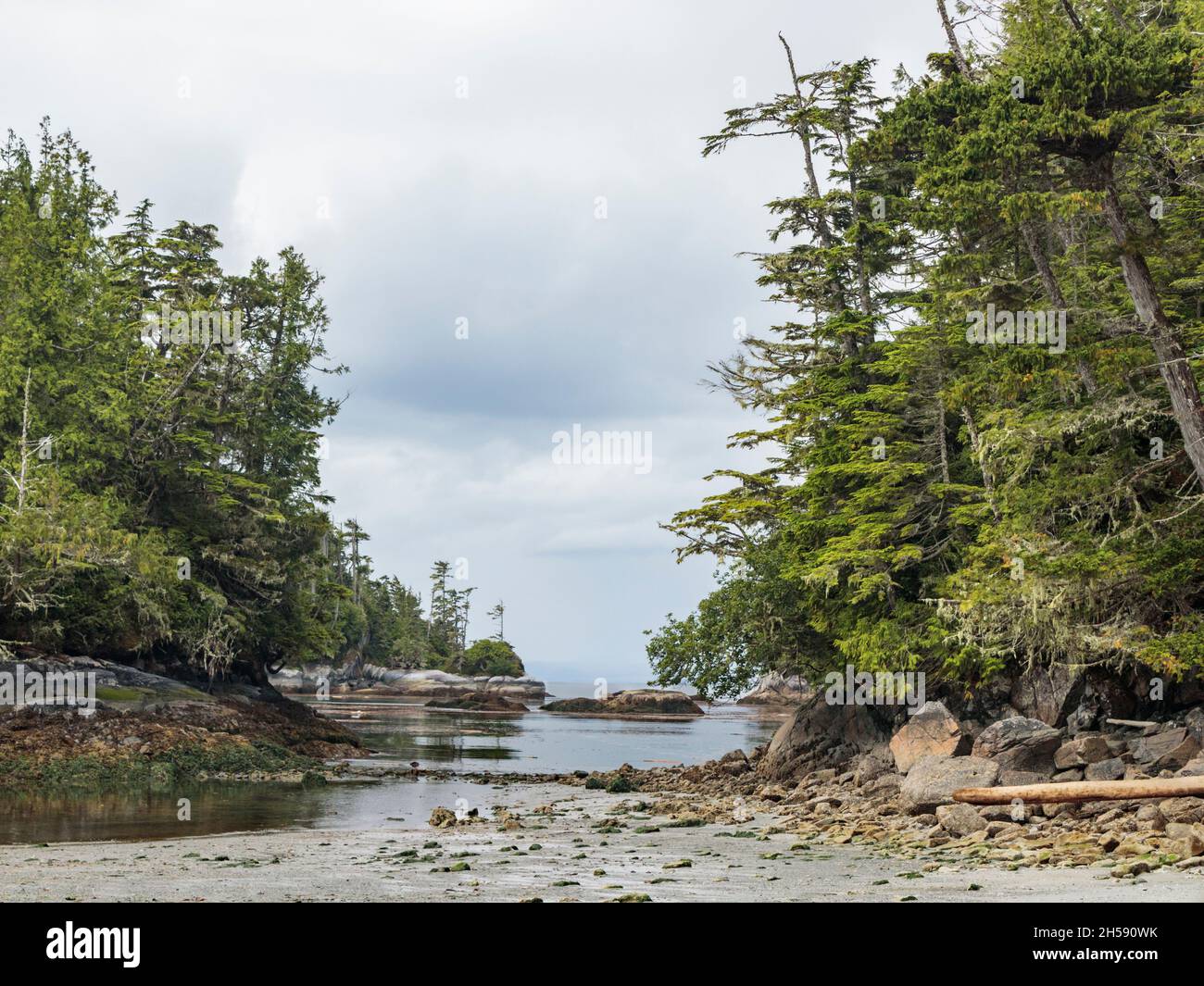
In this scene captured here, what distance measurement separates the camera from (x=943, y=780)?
58.4 ft

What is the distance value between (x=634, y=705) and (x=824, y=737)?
69.7 m

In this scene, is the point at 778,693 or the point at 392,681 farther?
the point at 778,693

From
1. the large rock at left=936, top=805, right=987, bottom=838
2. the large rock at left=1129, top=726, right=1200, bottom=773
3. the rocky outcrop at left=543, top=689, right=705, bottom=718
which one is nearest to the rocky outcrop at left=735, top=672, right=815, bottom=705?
the rocky outcrop at left=543, top=689, right=705, bottom=718

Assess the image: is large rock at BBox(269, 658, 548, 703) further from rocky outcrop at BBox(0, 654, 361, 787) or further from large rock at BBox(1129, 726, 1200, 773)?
large rock at BBox(1129, 726, 1200, 773)

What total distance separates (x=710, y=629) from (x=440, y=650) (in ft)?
311

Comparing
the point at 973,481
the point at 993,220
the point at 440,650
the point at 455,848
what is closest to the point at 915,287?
the point at 973,481

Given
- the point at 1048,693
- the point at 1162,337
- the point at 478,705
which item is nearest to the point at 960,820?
the point at 1048,693

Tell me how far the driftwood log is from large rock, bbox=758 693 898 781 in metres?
11.0

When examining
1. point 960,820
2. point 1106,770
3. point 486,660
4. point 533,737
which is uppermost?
Answer: point 1106,770

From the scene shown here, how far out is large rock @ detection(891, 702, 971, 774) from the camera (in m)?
22.0

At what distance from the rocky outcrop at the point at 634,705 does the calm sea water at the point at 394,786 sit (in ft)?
48.5

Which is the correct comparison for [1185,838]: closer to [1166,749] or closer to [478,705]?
[1166,749]

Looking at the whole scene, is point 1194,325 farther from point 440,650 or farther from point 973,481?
point 440,650

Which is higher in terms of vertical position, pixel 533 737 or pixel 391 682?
pixel 533 737
